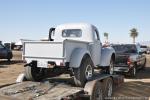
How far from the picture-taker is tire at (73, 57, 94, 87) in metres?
8.19

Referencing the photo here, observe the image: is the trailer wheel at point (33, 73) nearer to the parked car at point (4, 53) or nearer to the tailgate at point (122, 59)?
the tailgate at point (122, 59)

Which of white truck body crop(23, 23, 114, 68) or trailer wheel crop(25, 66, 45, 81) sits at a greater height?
white truck body crop(23, 23, 114, 68)

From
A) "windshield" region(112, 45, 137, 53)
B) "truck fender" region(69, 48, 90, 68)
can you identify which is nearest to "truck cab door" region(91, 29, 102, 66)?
"truck fender" region(69, 48, 90, 68)

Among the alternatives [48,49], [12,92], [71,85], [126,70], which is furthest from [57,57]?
[126,70]

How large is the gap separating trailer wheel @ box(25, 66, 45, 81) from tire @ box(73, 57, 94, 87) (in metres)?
1.46

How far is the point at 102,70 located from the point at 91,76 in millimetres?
2567

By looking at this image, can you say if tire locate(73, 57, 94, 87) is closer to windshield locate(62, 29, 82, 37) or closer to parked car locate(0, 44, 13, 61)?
windshield locate(62, 29, 82, 37)

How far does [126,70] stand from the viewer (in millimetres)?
15195

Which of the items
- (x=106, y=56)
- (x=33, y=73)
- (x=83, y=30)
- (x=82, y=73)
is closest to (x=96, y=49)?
(x=83, y=30)

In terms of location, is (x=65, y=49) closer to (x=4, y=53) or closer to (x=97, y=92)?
(x=97, y=92)

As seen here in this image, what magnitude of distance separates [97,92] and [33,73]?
2088mm

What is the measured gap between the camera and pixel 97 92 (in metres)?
8.22

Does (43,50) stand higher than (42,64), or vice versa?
(43,50)

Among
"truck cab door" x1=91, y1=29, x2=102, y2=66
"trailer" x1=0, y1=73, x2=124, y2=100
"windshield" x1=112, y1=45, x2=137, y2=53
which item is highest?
"truck cab door" x1=91, y1=29, x2=102, y2=66
